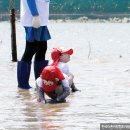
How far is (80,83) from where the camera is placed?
11805mm

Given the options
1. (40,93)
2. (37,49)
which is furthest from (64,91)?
(37,49)

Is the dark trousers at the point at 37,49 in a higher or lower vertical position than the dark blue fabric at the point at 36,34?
lower

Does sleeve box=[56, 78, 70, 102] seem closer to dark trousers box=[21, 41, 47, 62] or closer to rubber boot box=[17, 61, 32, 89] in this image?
dark trousers box=[21, 41, 47, 62]

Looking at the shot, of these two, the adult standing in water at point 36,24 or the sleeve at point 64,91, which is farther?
the adult standing in water at point 36,24

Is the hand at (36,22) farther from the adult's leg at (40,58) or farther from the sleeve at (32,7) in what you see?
the adult's leg at (40,58)

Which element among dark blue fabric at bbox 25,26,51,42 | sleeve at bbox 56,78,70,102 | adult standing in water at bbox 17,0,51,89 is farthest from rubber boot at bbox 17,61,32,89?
sleeve at bbox 56,78,70,102

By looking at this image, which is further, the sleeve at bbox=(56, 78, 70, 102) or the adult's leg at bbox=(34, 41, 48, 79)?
the adult's leg at bbox=(34, 41, 48, 79)

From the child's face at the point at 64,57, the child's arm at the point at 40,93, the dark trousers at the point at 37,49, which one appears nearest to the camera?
the child's arm at the point at 40,93

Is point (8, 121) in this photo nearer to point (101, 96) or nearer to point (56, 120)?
point (56, 120)

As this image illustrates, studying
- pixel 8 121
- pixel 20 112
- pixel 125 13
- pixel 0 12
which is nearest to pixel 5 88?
pixel 20 112

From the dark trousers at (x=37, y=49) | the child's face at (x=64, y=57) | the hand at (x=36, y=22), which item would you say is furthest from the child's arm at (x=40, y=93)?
the dark trousers at (x=37, y=49)

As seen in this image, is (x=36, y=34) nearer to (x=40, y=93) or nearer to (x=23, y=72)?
(x=23, y=72)

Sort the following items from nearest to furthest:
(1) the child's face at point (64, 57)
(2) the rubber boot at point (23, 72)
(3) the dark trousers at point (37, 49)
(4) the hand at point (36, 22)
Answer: (1) the child's face at point (64, 57) → (4) the hand at point (36, 22) → (3) the dark trousers at point (37, 49) → (2) the rubber boot at point (23, 72)

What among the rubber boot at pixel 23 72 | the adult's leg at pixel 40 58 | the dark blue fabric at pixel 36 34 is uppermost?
the dark blue fabric at pixel 36 34
